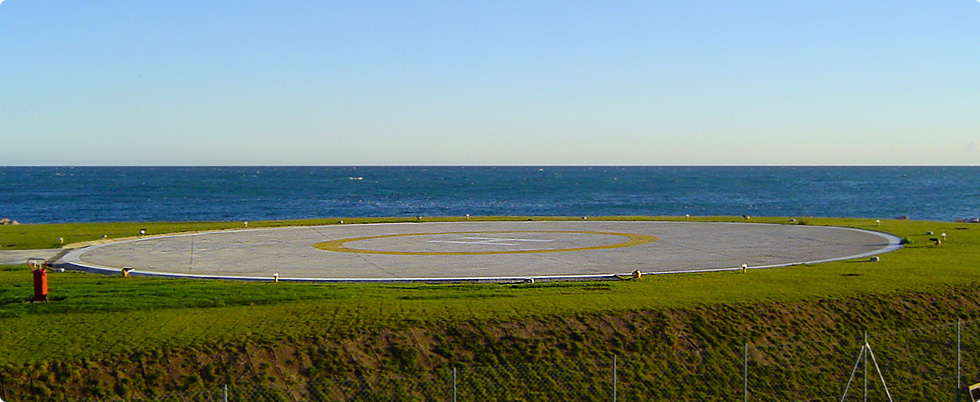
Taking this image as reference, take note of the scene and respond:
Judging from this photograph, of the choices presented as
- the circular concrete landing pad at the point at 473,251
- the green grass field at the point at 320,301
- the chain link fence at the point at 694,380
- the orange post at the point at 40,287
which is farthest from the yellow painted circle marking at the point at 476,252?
the chain link fence at the point at 694,380

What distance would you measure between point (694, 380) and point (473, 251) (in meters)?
16.3

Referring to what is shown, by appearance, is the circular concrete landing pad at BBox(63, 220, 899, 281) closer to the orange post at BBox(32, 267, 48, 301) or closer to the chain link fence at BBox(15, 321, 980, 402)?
the orange post at BBox(32, 267, 48, 301)

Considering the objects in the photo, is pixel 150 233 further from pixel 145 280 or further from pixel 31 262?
pixel 145 280

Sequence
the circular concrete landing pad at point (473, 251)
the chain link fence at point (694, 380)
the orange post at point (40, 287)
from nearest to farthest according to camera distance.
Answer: the chain link fence at point (694, 380), the orange post at point (40, 287), the circular concrete landing pad at point (473, 251)

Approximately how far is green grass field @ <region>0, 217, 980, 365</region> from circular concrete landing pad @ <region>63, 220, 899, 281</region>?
213 cm

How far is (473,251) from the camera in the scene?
103ft

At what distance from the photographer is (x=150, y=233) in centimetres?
3969

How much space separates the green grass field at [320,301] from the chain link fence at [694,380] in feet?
6.50

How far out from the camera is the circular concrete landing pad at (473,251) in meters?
26.0

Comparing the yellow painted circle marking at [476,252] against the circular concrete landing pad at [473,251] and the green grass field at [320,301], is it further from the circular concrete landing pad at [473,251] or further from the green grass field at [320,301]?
the green grass field at [320,301]

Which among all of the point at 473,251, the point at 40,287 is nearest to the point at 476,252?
the point at 473,251

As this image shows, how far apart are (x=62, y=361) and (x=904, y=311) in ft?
62.3

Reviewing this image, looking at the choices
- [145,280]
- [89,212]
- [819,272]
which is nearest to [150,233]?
[145,280]

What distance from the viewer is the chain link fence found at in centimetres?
1473
